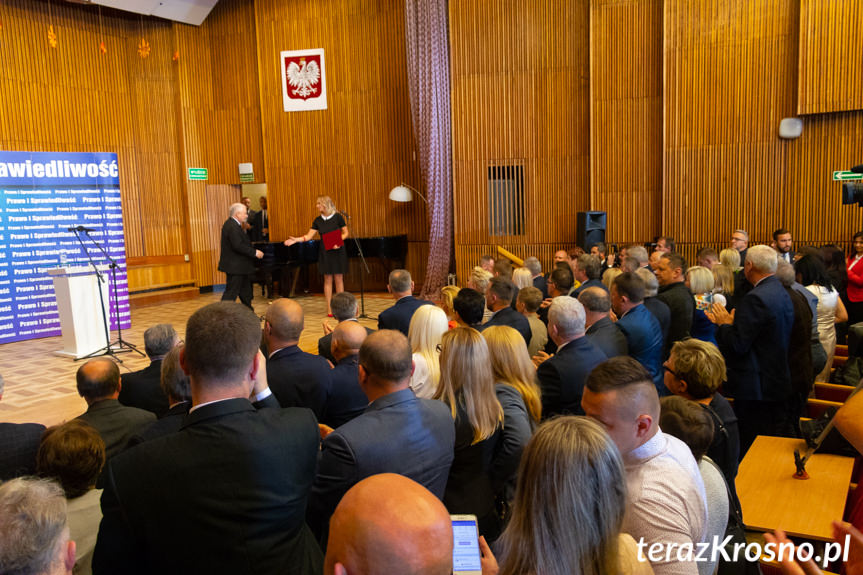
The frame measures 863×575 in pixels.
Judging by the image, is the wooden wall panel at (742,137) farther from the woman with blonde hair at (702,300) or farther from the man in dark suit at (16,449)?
the man in dark suit at (16,449)

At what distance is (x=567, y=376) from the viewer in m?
3.15

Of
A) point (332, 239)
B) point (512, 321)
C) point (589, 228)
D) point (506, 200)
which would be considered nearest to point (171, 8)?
point (332, 239)

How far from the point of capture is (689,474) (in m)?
1.76

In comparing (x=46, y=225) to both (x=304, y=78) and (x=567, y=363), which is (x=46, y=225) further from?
(x=567, y=363)

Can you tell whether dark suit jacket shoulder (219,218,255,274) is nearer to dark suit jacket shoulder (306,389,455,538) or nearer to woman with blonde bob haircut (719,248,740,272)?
woman with blonde bob haircut (719,248,740,272)

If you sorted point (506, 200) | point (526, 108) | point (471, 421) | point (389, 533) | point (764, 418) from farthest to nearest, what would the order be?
point (506, 200) → point (526, 108) → point (764, 418) → point (471, 421) → point (389, 533)

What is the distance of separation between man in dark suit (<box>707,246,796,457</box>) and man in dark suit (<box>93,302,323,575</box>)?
3.21 metres

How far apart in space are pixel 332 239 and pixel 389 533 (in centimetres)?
886

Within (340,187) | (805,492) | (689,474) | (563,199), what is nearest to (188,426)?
(689,474)

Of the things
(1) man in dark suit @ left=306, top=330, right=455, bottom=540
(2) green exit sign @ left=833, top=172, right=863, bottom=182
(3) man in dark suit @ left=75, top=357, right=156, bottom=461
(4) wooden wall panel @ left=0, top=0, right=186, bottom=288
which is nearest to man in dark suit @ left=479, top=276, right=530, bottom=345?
(1) man in dark suit @ left=306, top=330, right=455, bottom=540

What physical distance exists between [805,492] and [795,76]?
807cm

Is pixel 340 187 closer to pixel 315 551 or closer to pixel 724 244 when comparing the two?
pixel 724 244

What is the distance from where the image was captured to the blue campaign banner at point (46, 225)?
849 cm

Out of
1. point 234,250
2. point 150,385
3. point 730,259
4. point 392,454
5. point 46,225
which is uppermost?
point 46,225
